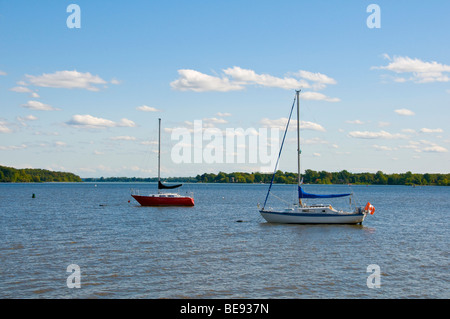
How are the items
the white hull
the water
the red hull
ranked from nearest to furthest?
the water < the white hull < the red hull

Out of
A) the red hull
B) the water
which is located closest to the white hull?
the water

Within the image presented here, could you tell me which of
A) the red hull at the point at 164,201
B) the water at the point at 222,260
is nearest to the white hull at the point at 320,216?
the water at the point at 222,260

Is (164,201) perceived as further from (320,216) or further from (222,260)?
(222,260)

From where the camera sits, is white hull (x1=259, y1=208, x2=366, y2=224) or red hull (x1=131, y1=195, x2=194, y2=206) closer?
white hull (x1=259, y1=208, x2=366, y2=224)

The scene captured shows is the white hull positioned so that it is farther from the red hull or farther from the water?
the red hull

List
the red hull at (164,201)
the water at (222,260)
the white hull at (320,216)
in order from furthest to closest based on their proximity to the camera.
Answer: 1. the red hull at (164,201)
2. the white hull at (320,216)
3. the water at (222,260)

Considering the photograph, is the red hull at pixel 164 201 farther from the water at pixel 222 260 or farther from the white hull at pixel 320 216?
the white hull at pixel 320 216

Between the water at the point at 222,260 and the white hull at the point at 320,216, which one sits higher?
the white hull at the point at 320,216

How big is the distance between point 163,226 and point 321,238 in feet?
60.9

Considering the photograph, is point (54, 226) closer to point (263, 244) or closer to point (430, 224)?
point (263, 244)

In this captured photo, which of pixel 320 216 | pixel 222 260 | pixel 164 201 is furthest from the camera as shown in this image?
pixel 164 201

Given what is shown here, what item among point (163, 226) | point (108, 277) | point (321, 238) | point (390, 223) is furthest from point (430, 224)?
point (108, 277)

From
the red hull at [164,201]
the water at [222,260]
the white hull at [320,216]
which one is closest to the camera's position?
the water at [222,260]

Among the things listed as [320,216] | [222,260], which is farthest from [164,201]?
[222,260]
